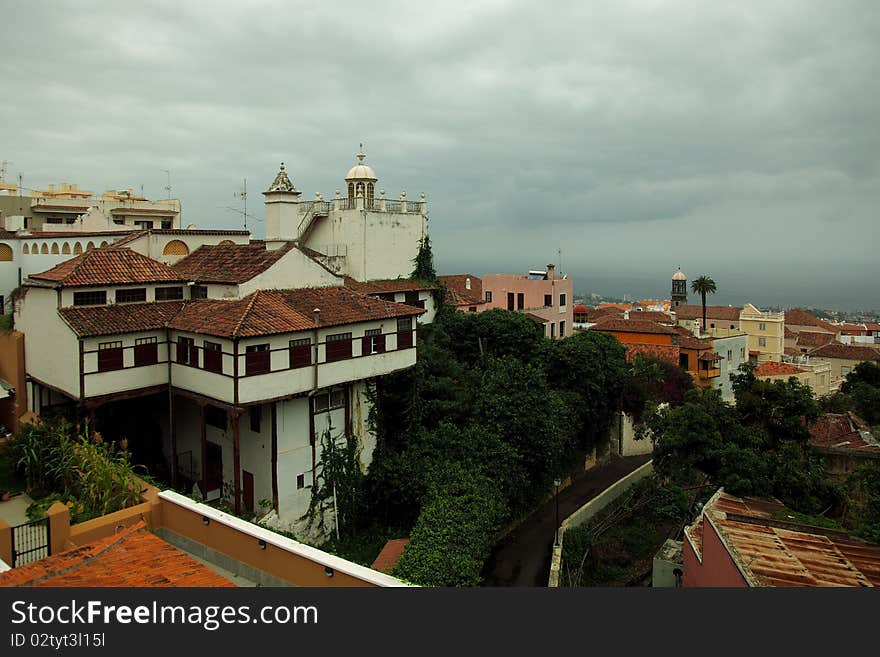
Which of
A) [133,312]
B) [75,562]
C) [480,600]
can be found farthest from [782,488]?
[133,312]

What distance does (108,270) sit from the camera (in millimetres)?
21547

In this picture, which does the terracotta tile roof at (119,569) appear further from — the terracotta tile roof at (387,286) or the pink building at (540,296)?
the pink building at (540,296)

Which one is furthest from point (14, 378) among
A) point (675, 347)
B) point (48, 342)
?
point (675, 347)

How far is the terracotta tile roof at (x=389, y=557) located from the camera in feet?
59.1

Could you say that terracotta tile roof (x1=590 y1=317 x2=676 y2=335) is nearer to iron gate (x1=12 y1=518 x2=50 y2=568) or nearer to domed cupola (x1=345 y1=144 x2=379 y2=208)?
domed cupola (x1=345 y1=144 x2=379 y2=208)

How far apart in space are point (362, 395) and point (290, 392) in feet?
13.0

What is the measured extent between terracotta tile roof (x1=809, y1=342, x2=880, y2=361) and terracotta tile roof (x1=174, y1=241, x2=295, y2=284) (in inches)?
2411

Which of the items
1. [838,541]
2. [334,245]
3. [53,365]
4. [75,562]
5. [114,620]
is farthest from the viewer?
[334,245]

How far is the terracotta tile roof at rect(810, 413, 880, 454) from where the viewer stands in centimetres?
2862

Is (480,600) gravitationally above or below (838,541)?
above

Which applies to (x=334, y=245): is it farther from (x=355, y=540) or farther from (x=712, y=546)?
(x=712, y=546)

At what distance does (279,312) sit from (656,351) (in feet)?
107

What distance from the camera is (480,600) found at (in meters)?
7.36

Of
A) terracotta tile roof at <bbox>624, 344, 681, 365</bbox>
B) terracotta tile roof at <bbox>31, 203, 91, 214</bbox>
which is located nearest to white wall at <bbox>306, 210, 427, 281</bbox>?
terracotta tile roof at <bbox>624, 344, 681, 365</bbox>
